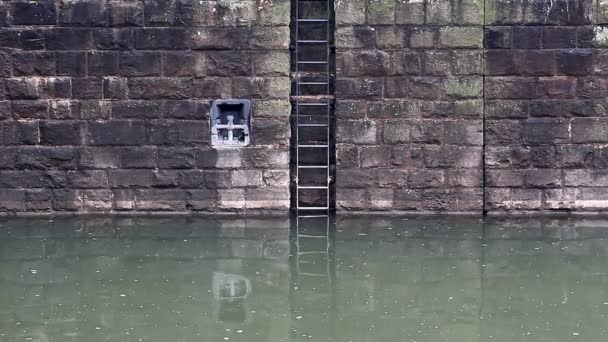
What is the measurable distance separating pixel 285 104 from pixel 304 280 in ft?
10.8

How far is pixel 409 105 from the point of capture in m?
11.8

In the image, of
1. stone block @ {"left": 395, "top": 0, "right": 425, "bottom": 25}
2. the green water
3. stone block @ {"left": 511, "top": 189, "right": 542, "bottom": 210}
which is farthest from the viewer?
stone block @ {"left": 511, "top": 189, "right": 542, "bottom": 210}

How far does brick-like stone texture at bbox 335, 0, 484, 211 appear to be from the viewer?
11727 mm

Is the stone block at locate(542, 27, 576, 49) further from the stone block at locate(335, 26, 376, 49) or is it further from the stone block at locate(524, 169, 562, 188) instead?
the stone block at locate(335, 26, 376, 49)

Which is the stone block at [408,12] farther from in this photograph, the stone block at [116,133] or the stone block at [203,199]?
the stone block at [116,133]

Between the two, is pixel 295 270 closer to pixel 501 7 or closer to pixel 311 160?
pixel 311 160

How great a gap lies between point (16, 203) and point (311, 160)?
10.9ft

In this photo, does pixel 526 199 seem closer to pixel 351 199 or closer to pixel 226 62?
pixel 351 199

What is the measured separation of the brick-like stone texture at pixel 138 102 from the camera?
11.7m

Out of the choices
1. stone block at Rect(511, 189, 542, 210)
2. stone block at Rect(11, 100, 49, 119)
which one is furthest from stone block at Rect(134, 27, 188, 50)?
stone block at Rect(511, 189, 542, 210)

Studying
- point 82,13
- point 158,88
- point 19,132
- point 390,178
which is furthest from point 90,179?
point 390,178

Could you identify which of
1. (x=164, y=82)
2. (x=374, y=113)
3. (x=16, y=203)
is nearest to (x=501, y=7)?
(x=374, y=113)

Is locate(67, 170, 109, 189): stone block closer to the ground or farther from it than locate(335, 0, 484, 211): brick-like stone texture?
closer to the ground

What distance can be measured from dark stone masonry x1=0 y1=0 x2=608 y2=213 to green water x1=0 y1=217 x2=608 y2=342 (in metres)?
0.41
